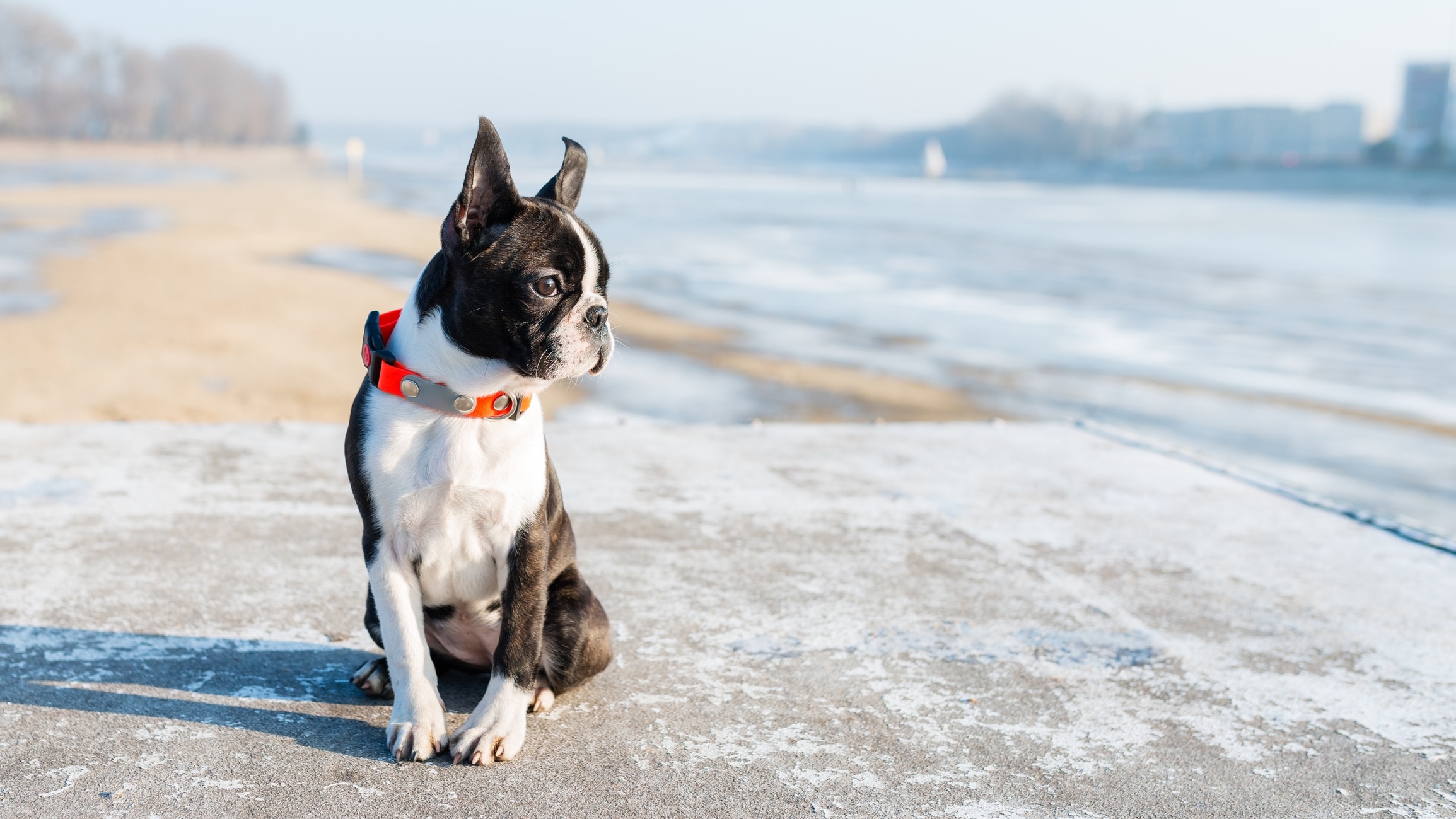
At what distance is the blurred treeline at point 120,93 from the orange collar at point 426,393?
137836mm

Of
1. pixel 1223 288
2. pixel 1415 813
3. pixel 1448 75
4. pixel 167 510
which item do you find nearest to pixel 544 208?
pixel 1415 813

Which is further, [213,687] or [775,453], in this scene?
[775,453]

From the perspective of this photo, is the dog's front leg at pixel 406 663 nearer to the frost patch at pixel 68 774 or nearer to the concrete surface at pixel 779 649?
the concrete surface at pixel 779 649

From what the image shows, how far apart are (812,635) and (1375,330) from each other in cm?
1516

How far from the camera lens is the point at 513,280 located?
259 cm

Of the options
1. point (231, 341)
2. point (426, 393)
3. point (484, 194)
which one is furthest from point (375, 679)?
point (231, 341)

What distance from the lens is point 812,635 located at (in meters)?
3.63

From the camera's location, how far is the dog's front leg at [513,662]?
2.71 meters

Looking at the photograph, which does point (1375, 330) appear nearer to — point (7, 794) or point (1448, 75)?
point (7, 794)

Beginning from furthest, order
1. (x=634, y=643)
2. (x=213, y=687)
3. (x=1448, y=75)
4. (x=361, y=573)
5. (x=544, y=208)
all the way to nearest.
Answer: (x=1448, y=75)
(x=361, y=573)
(x=634, y=643)
(x=213, y=687)
(x=544, y=208)

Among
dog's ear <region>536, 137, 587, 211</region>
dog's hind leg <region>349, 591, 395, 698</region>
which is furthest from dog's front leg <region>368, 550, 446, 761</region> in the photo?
dog's ear <region>536, 137, 587, 211</region>

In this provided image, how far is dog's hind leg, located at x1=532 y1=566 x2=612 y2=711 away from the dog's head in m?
0.60

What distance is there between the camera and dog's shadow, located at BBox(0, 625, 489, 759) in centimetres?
288

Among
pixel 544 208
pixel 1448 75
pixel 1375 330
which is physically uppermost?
pixel 1448 75
